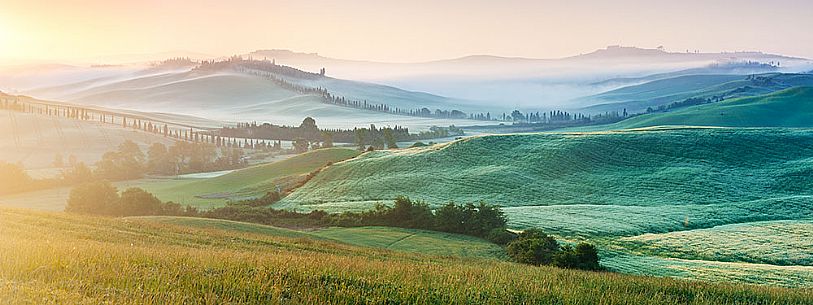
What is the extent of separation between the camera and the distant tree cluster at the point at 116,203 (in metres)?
67.6

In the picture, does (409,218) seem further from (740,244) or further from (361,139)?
(361,139)

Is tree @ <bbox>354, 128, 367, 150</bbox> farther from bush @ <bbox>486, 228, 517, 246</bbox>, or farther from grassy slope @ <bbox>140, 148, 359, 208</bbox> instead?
bush @ <bbox>486, 228, 517, 246</bbox>

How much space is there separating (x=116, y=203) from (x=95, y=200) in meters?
2.94

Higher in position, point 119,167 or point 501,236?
A: point 501,236

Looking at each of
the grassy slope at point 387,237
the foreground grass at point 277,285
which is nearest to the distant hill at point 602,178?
the grassy slope at point 387,237

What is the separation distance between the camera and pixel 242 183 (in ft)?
385

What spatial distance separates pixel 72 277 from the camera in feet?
39.9

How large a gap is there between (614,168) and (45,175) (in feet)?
380

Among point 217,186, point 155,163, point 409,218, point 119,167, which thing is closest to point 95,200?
point 409,218

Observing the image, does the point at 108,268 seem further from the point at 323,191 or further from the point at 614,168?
the point at 614,168

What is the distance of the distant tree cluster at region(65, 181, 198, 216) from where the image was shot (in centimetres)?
6756

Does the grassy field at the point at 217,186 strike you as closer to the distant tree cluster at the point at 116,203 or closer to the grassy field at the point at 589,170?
the grassy field at the point at 589,170

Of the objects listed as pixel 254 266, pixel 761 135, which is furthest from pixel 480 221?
pixel 761 135

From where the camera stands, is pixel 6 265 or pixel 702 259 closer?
pixel 6 265
